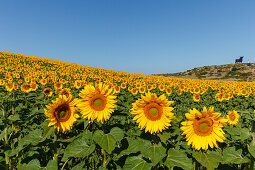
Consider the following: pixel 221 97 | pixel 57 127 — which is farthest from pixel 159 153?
pixel 221 97

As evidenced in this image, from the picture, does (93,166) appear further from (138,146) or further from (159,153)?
(159,153)

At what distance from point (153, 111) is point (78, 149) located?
1231mm

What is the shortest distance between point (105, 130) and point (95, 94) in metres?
0.59

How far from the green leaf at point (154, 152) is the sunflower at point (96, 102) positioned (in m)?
0.73

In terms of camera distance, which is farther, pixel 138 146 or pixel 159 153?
pixel 138 146

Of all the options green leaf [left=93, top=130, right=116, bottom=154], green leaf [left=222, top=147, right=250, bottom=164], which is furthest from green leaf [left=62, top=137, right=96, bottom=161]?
green leaf [left=222, top=147, right=250, bottom=164]

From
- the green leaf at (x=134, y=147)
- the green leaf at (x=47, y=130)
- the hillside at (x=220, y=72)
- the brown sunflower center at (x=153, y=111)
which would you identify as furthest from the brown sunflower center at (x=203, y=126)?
the hillside at (x=220, y=72)

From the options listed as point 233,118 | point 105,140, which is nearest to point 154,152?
point 105,140

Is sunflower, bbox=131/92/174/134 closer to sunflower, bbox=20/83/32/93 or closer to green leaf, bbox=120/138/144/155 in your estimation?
green leaf, bbox=120/138/144/155

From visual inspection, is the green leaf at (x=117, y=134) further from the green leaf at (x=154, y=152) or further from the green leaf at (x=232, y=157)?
the green leaf at (x=232, y=157)

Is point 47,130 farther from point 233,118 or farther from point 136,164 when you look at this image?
point 233,118

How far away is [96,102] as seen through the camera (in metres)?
2.44

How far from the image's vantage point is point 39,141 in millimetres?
2365

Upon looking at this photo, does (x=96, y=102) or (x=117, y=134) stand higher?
(x=96, y=102)
